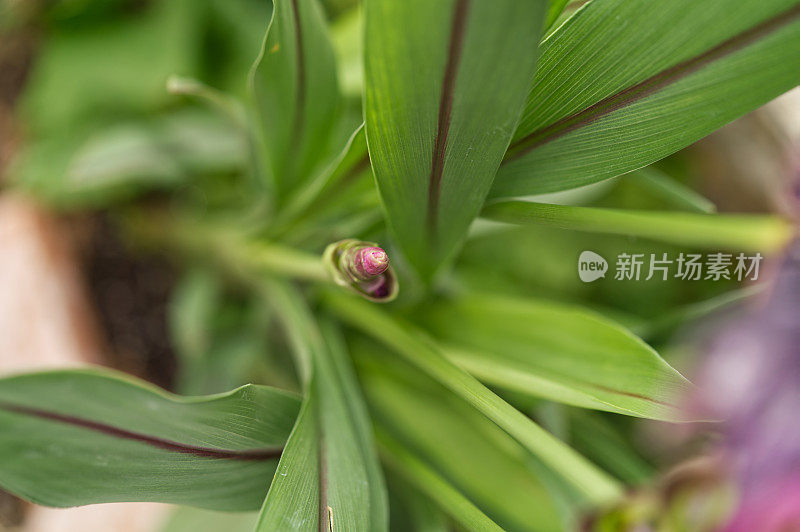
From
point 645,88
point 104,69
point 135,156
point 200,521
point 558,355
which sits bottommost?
point 200,521

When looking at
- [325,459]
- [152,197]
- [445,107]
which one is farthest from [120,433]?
[152,197]

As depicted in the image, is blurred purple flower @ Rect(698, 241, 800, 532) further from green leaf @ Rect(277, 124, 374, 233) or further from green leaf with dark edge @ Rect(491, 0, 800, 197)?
green leaf @ Rect(277, 124, 374, 233)

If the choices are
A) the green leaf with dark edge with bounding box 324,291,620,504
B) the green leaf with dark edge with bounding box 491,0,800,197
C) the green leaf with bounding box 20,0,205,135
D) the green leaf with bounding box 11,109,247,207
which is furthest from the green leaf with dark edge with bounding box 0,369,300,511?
the green leaf with bounding box 20,0,205,135

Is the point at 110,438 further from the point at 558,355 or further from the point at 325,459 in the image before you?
the point at 558,355

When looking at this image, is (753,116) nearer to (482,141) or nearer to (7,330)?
(482,141)

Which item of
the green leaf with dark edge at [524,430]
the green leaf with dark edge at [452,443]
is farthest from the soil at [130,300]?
the green leaf with dark edge at [524,430]

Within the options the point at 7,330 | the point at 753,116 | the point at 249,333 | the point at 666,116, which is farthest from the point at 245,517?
the point at 753,116
